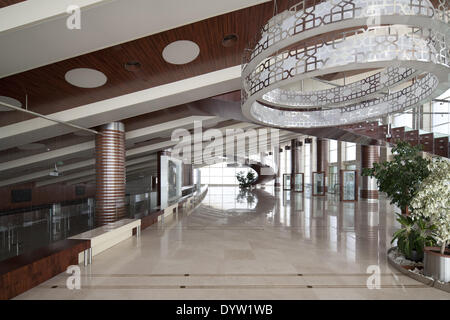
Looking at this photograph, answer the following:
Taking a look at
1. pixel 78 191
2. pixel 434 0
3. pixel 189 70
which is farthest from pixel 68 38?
pixel 434 0

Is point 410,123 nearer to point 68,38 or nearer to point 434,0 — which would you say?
point 434,0

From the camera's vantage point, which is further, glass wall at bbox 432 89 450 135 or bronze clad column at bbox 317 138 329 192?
bronze clad column at bbox 317 138 329 192

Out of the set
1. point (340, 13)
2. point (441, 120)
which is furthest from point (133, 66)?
point (441, 120)

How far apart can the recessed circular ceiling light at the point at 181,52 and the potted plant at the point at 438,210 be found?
14.3 ft

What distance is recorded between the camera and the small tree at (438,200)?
3.53 metres

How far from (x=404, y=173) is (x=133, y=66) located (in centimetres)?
530

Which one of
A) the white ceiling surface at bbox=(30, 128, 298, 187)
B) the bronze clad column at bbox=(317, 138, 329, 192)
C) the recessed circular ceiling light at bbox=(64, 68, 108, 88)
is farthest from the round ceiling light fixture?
the bronze clad column at bbox=(317, 138, 329, 192)

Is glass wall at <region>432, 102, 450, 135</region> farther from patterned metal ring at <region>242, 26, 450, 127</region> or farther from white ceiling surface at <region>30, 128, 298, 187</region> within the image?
patterned metal ring at <region>242, 26, 450, 127</region>

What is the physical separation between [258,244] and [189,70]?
4.06 m

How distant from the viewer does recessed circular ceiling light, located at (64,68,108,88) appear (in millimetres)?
5074

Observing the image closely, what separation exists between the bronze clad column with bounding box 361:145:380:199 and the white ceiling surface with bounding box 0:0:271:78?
14.4m

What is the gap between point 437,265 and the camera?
11.8 feet

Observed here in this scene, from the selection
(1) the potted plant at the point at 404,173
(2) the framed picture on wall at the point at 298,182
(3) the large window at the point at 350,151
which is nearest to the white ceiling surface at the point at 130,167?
(1) the potted plant at the point at 404,173

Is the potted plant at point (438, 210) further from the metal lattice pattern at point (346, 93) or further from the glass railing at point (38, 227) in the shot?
the glass railing at point (38, 227)
